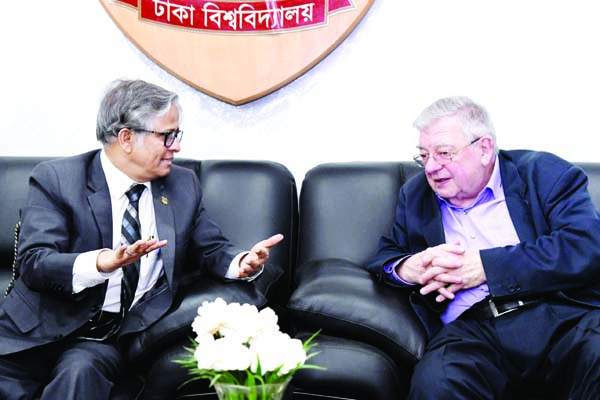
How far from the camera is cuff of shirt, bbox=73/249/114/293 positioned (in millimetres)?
2291

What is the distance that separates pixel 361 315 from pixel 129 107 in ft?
3.27

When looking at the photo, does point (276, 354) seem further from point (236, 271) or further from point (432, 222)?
point (432, 222)

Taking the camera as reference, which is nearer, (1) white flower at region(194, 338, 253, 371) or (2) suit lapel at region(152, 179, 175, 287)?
(1) white flower at region(194, 338, 253, 371)

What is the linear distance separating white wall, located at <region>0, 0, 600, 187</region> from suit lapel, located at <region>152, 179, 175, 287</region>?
0.66m

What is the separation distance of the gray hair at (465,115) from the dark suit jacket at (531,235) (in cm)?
14

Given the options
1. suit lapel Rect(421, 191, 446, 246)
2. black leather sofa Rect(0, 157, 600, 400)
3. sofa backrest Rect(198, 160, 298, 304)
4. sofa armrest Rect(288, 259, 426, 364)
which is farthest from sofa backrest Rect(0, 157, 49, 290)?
suit lapel Rect(421, 191, 446, 246)

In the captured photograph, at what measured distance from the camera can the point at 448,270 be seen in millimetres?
2369

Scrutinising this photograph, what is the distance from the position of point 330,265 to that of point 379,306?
33 cm

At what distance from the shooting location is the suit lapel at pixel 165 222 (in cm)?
253

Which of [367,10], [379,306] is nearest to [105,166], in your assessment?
[379,306]

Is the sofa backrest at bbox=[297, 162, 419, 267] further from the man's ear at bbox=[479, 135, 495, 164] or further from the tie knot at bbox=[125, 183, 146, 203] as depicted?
the tie knot at bbox=[125, 183, 146, 203]

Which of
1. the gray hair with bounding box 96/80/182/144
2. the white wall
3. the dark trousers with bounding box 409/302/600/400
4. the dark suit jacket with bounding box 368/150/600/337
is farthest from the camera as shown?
the white wall

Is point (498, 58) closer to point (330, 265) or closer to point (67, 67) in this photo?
point (330, 265)

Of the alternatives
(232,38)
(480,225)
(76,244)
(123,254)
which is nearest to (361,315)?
(480,225)
